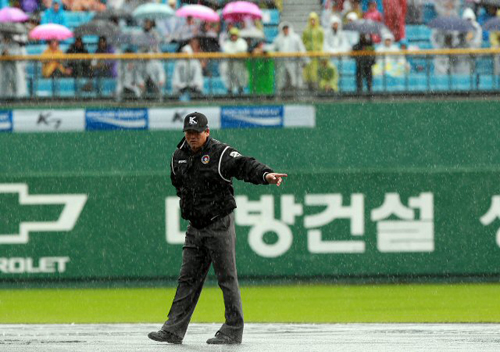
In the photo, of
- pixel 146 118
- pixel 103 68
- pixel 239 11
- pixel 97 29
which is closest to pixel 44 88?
pixel 103 68

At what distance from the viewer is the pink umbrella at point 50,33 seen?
2005 centimetres

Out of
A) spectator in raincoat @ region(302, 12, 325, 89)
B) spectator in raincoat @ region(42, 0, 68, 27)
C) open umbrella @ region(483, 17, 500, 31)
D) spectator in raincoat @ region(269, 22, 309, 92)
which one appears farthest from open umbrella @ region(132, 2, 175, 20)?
open umbrella @ region(483, 17, 500, 31)

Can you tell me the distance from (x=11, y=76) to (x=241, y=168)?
1084 centimetres

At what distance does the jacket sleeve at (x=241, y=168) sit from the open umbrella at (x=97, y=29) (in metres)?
11.0

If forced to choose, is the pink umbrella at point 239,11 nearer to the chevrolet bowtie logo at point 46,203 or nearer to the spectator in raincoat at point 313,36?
the spectator in raincoat at point 313,36

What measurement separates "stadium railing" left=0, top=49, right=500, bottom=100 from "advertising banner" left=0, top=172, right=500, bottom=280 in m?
3.70

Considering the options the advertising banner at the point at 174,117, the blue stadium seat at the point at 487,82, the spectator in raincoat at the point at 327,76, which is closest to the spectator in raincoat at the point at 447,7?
the blue stadium seat at the point at 487,82

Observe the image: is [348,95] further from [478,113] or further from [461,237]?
[461,237]

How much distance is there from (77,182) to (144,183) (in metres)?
0.92

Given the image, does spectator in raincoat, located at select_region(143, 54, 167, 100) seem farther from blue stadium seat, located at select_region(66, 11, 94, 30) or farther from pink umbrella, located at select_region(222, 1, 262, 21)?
blue stadium seat, located at select_region(66, 11, 94, 30)

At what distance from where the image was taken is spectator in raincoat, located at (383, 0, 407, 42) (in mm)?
20984

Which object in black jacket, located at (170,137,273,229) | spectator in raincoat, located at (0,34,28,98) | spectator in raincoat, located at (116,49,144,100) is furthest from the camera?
spectator in raincoat, located at (116,49,144,100)

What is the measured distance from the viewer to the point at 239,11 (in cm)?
2023

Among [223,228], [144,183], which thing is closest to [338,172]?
[144,183]
